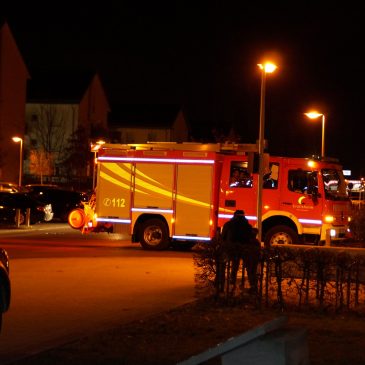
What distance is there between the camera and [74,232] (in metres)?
30.2

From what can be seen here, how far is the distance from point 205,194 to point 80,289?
315 inches

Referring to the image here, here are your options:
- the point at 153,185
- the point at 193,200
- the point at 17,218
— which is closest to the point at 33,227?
the point at 17,218

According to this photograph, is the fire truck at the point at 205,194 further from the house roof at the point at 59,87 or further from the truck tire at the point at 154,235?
the house roof at the point at 59,87

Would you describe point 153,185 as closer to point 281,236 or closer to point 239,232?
point 281,236

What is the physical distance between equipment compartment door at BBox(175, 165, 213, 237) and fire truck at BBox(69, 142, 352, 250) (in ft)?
0.09

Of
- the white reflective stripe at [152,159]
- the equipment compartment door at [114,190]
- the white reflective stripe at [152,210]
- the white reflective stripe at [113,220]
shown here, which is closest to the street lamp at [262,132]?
the white reflective stripe at [152,159]

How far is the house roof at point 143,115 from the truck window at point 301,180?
6217 centimetres

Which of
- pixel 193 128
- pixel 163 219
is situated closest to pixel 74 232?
pixel 163 219

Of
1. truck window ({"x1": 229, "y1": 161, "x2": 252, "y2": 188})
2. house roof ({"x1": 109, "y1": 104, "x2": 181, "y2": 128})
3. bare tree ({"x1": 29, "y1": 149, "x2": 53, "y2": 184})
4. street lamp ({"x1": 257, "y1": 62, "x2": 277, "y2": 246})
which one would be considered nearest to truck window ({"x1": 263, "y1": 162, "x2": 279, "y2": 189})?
truck window ({"x1": 229, "y1": 161, "x2": 252, "y2": 188})

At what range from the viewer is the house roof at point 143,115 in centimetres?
8325

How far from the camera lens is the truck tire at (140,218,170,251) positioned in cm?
2189

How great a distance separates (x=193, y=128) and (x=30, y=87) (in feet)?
98.8

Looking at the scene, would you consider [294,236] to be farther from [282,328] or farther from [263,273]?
[282,328]

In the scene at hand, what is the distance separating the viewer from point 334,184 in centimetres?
2125
